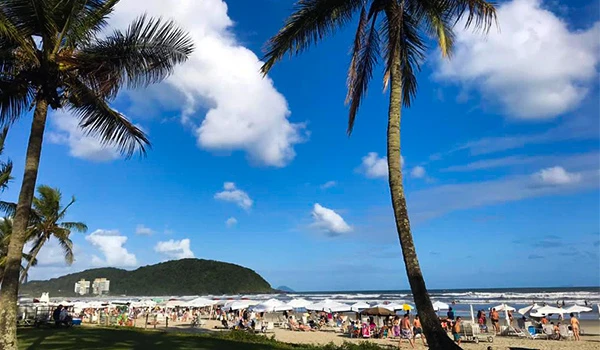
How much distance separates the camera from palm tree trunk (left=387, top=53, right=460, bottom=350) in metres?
6.52

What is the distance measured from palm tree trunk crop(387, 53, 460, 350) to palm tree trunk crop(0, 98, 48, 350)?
21.5 feet

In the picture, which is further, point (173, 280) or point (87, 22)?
point (173, 280)

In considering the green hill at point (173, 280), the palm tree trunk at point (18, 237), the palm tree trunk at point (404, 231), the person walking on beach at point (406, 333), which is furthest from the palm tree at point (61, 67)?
the green hill at point (173, 280)

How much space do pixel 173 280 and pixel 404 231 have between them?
16382cm

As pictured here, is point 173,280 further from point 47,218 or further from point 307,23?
point 307,23

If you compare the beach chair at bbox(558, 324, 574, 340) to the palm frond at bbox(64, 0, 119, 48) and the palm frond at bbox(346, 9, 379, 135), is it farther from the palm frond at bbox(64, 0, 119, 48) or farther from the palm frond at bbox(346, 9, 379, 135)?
the palm frond at bbox(64, 0, 119, 48)

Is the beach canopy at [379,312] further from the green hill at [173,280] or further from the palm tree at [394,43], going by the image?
the green hill at [173,280]

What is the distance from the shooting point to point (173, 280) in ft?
524

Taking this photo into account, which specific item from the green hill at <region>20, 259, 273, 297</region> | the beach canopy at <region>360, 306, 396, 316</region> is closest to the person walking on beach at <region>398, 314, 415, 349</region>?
the beach canopy at <region>360, 306, 396, 316</region>

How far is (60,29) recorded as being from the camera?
28.1ft

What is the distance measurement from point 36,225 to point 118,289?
145677 mm

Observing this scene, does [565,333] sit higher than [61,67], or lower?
lower

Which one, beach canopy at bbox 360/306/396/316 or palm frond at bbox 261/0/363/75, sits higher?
palm frond at bbox 261/0/363/75

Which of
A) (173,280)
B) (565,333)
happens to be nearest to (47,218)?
(565,333)
